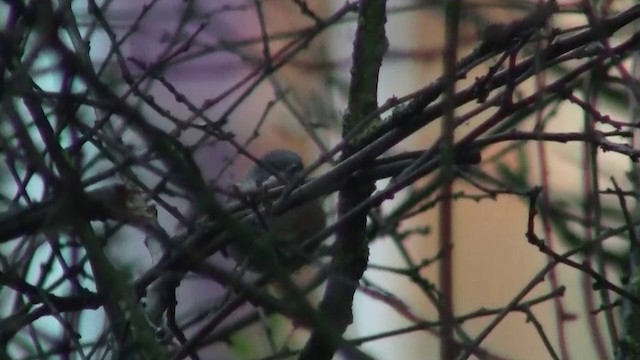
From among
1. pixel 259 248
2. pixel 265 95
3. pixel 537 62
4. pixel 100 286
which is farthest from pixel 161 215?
pixel 259 248

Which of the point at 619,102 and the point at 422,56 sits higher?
the point at 619,102

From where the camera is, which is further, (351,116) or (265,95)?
(265,95)

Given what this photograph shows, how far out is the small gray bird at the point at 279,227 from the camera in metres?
0.95

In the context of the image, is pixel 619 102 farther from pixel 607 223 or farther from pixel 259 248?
pixel 259 248

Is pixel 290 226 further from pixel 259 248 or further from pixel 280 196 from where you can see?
pixel 259 248

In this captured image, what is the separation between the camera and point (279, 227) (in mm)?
2098

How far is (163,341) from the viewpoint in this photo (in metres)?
1.59

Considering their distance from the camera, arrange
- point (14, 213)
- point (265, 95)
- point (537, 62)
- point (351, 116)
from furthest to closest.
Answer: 1. point (265, 95)
2. point (351, 116)
3. point (14, 213)
4. point (537, 62)

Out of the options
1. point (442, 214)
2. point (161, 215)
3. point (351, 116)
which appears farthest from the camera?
point (161, 215)

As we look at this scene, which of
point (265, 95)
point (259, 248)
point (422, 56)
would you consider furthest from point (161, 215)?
point (259, 248)

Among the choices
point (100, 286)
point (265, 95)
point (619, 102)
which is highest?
point (265, 95)

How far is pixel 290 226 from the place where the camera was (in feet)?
7.66

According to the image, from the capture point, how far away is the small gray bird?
0.95 metres

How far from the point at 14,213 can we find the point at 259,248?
2.04 ft
